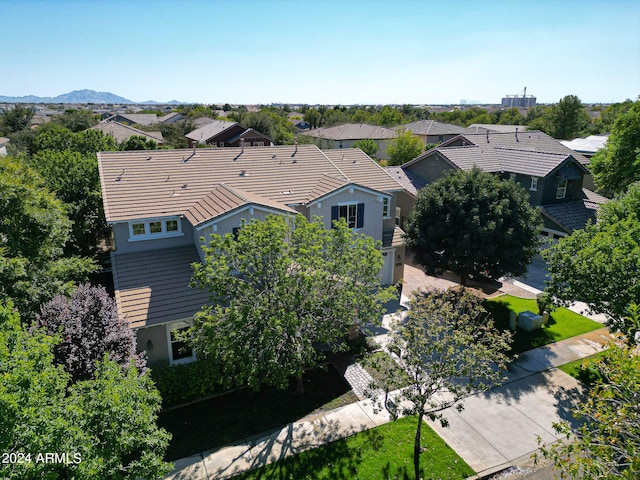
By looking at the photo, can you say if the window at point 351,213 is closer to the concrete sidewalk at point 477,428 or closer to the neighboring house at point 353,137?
the concrete sidewalk at point 477,428

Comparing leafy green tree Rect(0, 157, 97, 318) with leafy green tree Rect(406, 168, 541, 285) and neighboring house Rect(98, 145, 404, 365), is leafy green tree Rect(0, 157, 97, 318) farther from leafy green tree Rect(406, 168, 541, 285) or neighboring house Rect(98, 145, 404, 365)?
leafy green tree Rect(406, 168, 541, 285)

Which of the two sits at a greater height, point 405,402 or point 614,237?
point 614,237

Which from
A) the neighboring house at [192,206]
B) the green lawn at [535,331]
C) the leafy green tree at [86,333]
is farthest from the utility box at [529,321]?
the leafy green tree at [86,333]

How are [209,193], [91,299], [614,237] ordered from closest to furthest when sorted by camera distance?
1. [91,299]
2. [614,237]
3. [209,193]

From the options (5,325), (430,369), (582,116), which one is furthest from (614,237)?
(582,116)

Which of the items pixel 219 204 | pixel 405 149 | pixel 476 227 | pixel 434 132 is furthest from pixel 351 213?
pixel 434 132

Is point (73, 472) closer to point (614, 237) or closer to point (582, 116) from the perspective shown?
point (614, 237)
